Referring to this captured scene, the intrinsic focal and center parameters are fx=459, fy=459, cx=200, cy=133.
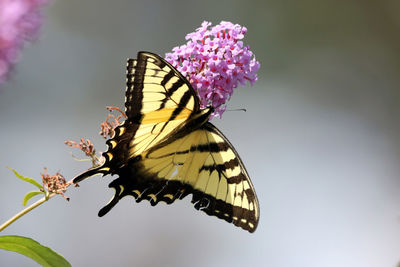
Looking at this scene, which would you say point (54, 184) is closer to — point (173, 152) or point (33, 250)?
point (33, 250)

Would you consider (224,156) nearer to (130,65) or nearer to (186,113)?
(186,113)

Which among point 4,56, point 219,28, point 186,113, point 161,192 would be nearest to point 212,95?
point 186,113

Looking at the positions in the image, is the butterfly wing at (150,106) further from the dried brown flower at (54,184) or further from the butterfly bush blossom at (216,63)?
the dried brown flower at (54,184)

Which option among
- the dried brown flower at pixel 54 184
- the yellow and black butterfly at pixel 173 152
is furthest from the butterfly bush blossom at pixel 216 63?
the dried brown flower at pixel 54 184

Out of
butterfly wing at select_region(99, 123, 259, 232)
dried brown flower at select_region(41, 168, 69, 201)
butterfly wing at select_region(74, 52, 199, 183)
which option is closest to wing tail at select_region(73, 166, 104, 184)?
dried brown flower at select_region(41, 168, 69, 201)

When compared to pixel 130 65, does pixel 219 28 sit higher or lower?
higher

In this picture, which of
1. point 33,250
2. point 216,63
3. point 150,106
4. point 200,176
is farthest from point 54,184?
point 216,63

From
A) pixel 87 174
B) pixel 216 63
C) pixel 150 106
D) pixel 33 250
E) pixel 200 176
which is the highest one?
pixel 216 63
